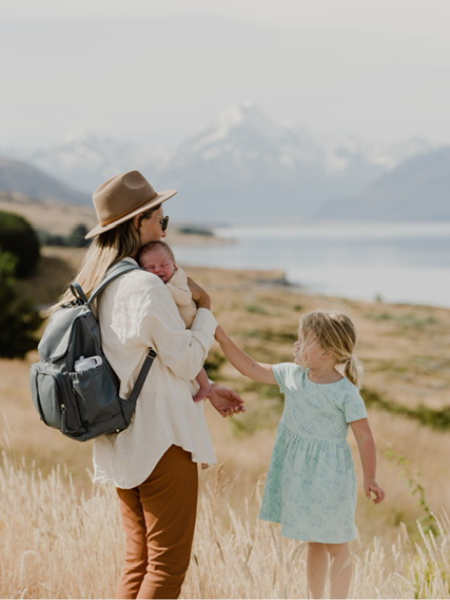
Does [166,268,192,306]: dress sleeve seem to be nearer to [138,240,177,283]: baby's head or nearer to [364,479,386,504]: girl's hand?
[138,240,177,283]: baby's head

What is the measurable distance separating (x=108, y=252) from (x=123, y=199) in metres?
0.20

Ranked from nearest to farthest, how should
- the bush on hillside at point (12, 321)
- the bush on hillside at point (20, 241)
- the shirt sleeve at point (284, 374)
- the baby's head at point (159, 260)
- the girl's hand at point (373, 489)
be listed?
the baby's head at point (159, 260) → the girl's hand at point (373, 489) → the shirt sleeve at point (284, 374) → the bush on hillside at point (12, 321) → the bush on hillside at point (20, 241)

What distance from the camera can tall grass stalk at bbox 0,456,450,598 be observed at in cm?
354

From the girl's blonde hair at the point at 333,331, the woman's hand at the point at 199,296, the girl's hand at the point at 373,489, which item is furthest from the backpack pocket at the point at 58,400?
the girl's hand at the point at 373,489

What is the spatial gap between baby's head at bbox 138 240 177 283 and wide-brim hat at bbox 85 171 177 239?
140mm

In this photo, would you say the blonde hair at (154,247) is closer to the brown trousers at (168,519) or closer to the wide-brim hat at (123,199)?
the wide-brim hat at (123,199)

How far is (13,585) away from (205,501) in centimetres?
98

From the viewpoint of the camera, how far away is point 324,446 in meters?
3.43

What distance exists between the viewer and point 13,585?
13.0 ft

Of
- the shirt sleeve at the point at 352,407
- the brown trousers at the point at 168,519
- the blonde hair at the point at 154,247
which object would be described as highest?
the blonde hair at the point at 154,247

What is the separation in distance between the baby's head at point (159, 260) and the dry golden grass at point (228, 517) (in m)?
0.61

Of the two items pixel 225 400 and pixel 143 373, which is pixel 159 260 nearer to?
pixel 143 373

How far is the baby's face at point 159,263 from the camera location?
305 cm

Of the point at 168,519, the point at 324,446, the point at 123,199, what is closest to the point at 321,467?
the point at 324,446
